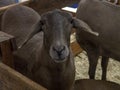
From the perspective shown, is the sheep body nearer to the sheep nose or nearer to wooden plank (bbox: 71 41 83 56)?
the sheep nose

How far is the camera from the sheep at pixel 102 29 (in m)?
1.85

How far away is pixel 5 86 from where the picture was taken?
1.12m

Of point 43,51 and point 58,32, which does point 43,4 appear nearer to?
point 43,51

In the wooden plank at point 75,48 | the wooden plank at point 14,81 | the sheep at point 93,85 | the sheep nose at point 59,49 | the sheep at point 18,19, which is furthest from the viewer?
the wooden plank at point 75,48

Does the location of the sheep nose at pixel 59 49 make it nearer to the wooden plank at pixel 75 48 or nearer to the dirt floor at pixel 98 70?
the dirt floor at pixel 98 70

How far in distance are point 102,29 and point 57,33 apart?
2.32 feet

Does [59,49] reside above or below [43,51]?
above

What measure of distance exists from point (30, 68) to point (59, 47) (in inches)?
19.2

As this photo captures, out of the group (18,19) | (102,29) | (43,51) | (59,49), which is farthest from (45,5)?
(59,49)

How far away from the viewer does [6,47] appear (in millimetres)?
1332

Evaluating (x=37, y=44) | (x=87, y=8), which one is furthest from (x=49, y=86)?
(x=87, y=8)

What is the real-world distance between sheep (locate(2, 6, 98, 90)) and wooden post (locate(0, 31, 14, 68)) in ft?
0.28

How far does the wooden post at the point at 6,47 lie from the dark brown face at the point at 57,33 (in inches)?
7.8

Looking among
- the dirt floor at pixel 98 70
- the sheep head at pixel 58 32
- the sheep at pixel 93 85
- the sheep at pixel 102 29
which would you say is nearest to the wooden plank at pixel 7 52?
the sheep head at pixel 58 32
